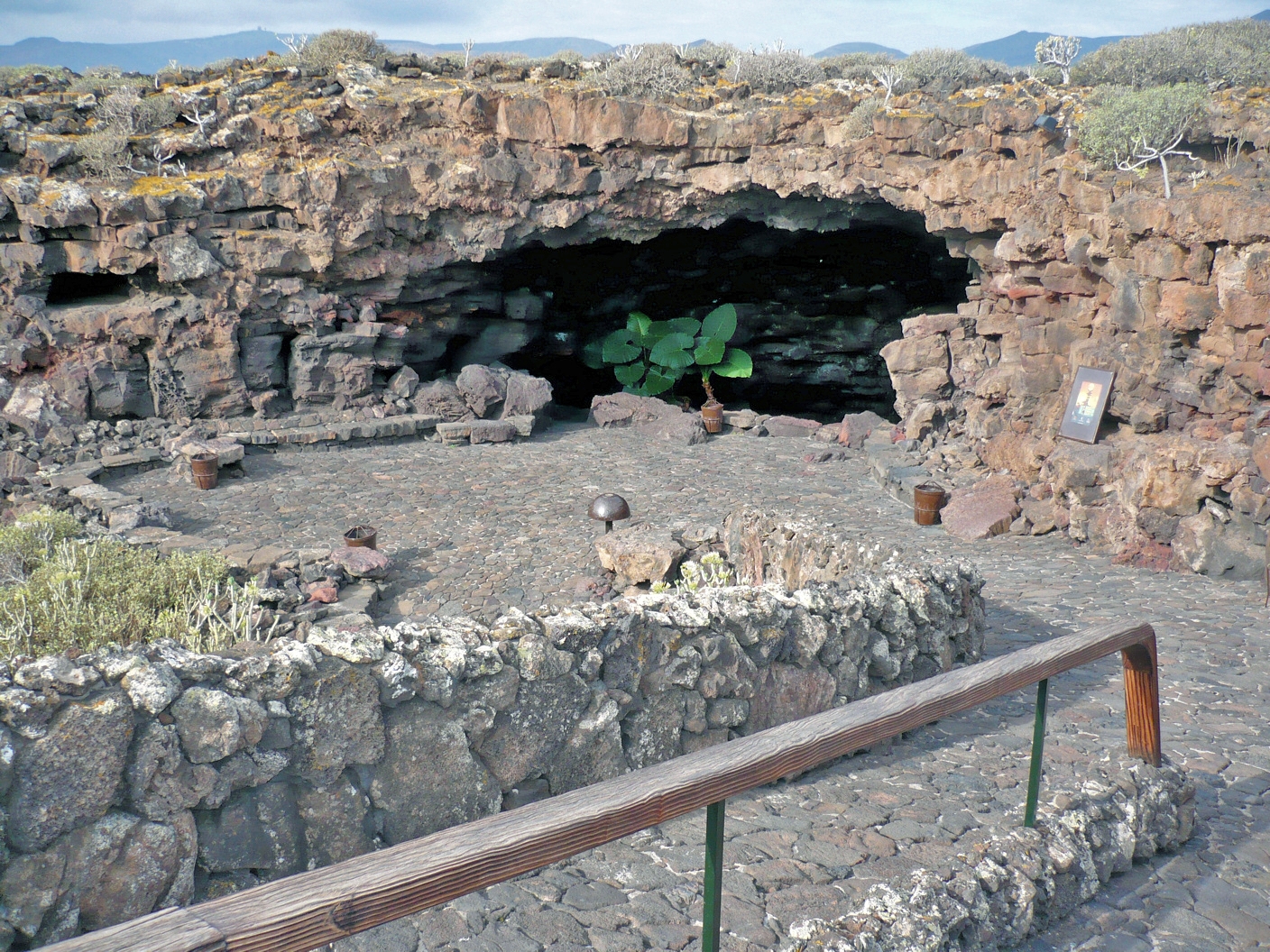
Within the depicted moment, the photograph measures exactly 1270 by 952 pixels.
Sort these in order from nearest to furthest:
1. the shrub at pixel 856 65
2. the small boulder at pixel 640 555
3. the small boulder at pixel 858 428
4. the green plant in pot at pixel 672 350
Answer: the small boulder at pixel 640 555, the small boulder at pixel 858 428, the shrub at pixel 856 65, the green plant in pot at pixel 672 350

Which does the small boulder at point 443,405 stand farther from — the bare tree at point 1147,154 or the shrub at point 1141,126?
the bare tree at point 1147,154

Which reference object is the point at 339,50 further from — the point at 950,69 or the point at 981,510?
the point at 981,510

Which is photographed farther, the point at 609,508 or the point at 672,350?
the point at 672,350

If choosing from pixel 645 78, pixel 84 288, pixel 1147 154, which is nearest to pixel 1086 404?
pixel 1147 154

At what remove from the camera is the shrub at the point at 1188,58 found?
12328mm

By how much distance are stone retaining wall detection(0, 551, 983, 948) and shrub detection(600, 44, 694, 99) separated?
1204 centimetres

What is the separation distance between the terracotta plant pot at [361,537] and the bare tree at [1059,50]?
12.2m

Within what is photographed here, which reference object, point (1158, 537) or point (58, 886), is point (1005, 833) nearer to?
point (58, 886)

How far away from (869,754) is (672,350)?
13.9 m

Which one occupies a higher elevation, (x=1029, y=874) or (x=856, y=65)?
(x=856, y=65)

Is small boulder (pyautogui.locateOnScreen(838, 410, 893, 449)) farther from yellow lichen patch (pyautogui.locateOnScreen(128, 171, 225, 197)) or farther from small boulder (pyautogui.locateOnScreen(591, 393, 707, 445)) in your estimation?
yellow lichen patch (pyautogui.locateOnScreen(128, 171, 225, 197))

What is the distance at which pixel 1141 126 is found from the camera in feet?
34.6

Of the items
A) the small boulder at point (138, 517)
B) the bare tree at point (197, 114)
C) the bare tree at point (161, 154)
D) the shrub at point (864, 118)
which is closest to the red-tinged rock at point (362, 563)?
the small boulder at point (138, 517)

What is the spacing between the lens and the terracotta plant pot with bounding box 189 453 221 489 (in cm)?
1169
